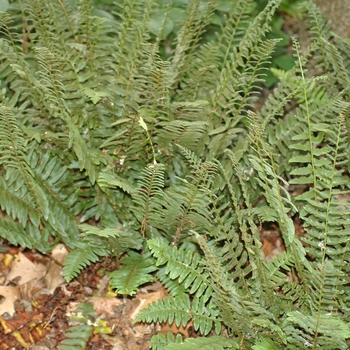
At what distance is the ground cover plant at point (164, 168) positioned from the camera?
9.63ft

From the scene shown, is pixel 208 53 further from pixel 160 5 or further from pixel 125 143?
pixel 125 143

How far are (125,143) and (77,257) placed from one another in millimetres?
733

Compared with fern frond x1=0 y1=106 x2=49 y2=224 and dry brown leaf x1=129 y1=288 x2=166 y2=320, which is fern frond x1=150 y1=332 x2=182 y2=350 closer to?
dry brown leaf x1=129 y1=288 x2=166 y2=320

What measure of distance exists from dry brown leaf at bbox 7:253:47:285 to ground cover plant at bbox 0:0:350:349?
19cm

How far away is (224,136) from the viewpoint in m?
3.49

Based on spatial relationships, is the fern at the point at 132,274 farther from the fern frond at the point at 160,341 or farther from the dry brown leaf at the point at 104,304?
the fern frond at the point at 160,341

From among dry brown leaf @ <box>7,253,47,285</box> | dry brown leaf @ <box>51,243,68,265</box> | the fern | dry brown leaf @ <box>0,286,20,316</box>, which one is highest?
the fern

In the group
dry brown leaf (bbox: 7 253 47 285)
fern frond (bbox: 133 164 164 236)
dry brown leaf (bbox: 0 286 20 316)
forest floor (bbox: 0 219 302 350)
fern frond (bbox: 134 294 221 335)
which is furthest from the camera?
dry brown leaf (bbox: 7 253 47 285)

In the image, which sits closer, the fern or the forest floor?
the fern

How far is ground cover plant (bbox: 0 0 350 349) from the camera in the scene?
294 centimetres

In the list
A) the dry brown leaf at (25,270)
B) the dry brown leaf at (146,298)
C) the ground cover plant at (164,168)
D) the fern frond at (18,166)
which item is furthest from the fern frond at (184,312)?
the dry brown leaf at (25,270)

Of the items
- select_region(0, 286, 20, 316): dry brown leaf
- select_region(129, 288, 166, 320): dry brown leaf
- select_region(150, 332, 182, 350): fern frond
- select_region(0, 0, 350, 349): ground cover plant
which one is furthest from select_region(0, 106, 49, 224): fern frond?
select_region(150, 332, 182, 350): fern frond

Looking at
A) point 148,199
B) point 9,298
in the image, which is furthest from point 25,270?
point 148,199

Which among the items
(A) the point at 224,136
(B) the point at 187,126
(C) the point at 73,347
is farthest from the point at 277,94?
(C) the point at 73,347
